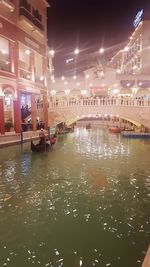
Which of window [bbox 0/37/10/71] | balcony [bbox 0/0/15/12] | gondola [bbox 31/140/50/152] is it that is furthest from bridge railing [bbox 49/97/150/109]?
balcony [bbox 0/0/15/12]

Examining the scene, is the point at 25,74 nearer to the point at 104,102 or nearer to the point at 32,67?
the point at 32,67

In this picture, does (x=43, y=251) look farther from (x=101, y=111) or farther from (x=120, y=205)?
(x=101, y=111)

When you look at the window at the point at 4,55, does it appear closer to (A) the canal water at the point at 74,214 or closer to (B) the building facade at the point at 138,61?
(A) the canal water at the point at 74,214

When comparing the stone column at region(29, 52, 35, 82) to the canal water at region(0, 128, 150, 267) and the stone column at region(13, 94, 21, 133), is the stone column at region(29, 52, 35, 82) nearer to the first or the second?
the stone column at region(13, 94, 21, 133)

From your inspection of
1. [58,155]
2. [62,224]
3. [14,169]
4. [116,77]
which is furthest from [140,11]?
[62,224]

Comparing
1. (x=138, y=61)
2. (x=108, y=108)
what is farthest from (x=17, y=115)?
(x=138, y=61)

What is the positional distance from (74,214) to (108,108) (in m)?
17.1

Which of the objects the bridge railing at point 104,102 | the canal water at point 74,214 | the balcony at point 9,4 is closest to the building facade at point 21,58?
the balcony at point 9,4

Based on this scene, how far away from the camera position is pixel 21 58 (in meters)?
22.0

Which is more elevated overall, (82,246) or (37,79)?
(37,79)

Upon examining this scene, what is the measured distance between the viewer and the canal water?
4.90 m

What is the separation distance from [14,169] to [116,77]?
23768 mm

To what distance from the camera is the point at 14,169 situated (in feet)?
37.2

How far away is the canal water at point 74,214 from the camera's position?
16.1 feet
